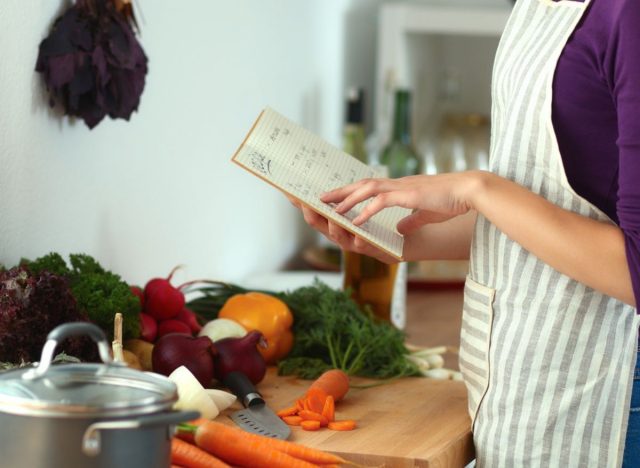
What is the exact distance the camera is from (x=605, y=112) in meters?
1.17

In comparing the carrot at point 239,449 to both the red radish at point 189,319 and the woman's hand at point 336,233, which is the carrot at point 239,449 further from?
the red radish at point 189,319

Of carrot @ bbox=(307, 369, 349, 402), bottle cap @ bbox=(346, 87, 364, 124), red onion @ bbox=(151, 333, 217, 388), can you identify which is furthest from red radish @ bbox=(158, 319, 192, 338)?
bottle cap @ bbox=(346, 87, 364, 124)

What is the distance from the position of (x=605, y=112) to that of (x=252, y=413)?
555 mm

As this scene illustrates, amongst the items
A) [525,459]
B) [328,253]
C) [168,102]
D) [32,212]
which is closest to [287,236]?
[328,253]

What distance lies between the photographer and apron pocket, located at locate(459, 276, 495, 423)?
131cm

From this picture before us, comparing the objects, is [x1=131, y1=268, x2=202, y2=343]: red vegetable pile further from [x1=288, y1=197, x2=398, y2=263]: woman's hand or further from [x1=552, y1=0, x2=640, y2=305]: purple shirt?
[x1=552, y1=0, x2=640, y2=305]: purple shirt

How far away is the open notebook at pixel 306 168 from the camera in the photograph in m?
1.27

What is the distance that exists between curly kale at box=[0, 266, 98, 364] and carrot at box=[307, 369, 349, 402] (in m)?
0.33

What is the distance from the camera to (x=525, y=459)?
4.21ft

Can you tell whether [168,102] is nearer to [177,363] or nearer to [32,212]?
[32,212]

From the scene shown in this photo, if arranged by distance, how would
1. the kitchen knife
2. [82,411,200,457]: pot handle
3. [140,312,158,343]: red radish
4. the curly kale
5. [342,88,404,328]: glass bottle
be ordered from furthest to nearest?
[342,88,404,328]: glass bottle, [140,312,158,343]: red radish, the kitchen knife, the curly kale, [82,411,200,457]: pot handle

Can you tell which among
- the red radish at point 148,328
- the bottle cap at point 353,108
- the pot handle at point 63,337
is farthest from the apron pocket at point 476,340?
the bottle cap at point 353,108

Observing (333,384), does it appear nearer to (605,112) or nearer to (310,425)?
(310,425)

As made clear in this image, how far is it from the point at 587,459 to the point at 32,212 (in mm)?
786
